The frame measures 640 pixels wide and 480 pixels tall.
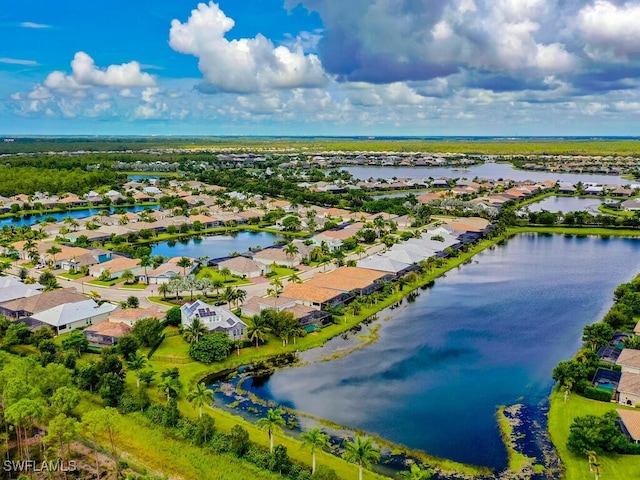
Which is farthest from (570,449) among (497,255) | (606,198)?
(606,198)

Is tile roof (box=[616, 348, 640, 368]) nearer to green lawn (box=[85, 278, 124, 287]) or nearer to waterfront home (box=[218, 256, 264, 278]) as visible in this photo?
waterfront home (box=[218, 256, 264, 278])

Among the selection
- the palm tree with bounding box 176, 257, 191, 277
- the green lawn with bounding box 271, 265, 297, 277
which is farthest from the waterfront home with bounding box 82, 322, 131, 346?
the green lawn with bounding box 271, 265, 297, 277

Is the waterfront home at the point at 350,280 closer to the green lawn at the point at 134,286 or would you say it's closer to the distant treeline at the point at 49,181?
the green lawn at the point at 134,286

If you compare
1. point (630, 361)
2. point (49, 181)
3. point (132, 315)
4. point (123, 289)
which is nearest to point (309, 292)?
point (132, 315)

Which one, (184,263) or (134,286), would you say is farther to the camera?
(184,263)

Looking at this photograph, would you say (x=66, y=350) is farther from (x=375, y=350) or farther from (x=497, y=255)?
(x=497, y=255)

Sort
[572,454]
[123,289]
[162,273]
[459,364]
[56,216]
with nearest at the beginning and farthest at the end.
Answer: [572,454]
[459,364]
[123,289]
[162,273]
[56,216]

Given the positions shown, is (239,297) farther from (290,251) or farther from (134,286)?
(290,251)
